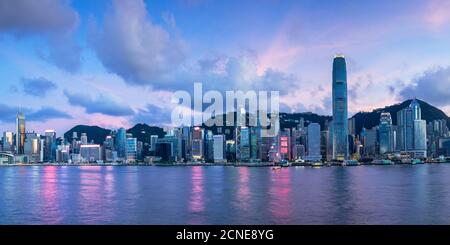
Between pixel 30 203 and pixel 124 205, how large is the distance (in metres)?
3.23

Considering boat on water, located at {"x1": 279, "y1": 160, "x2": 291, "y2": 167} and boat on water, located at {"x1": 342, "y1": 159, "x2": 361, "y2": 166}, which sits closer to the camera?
boat on water, located at {"x1": 279, "y1": 160, "x2": 291, "y2": 167}

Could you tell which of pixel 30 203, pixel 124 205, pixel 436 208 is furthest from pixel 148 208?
pixel 436 208

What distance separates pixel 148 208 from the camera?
40.6 ft

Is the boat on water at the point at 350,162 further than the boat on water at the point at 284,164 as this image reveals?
Yes

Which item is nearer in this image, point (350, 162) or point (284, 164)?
point (284, 164)

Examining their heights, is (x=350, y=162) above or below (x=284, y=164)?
below
